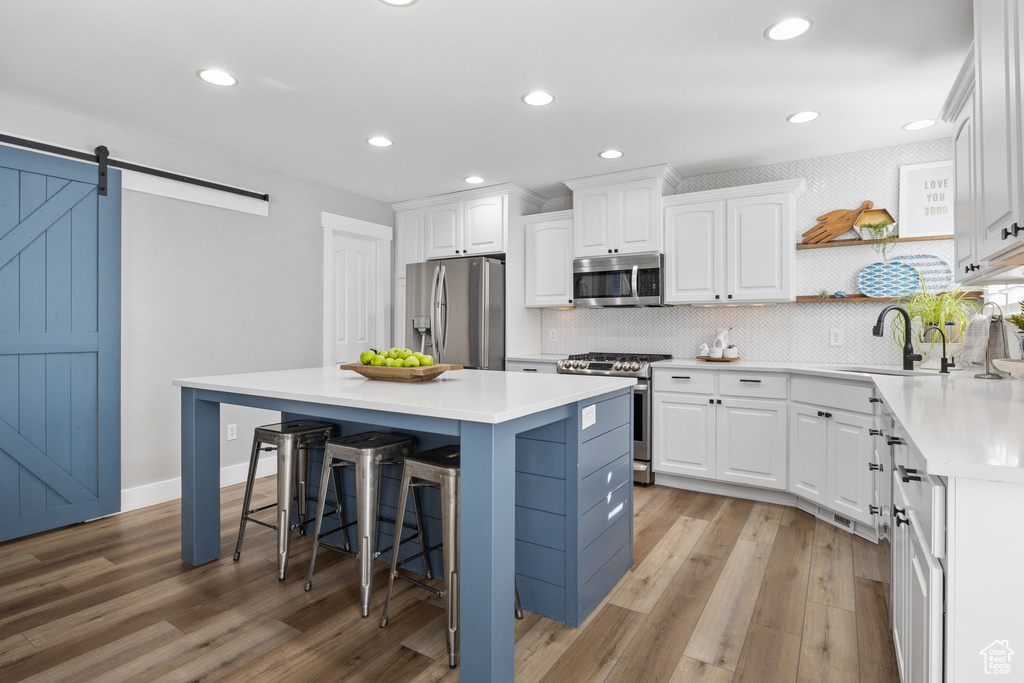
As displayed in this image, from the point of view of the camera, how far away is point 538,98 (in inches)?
113

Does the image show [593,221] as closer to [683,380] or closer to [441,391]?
[683,380]

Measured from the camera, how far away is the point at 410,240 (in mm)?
5160

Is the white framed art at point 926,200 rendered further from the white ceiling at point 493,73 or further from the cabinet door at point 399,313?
the cabinet door at point 399,313

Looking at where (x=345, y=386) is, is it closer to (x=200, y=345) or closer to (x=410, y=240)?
(x=200, y=345)

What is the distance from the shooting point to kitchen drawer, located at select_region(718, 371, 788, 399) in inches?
136

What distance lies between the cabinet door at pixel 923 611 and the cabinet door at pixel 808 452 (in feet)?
6.38

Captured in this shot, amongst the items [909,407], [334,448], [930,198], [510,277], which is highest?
[930,198]

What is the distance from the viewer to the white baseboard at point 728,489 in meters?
3.53

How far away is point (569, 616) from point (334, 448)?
115 centimetres

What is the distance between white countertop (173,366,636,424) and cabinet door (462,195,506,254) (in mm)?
2067

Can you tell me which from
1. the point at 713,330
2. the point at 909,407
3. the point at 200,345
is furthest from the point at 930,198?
the point at 200,345

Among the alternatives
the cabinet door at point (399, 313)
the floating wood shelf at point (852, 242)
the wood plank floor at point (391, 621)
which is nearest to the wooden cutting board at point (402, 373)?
the wood plank floor at point (391, 621)

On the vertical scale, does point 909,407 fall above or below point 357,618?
above

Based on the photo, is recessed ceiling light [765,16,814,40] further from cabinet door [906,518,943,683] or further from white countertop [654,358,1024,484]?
cabinet door [906,518,943,683]
